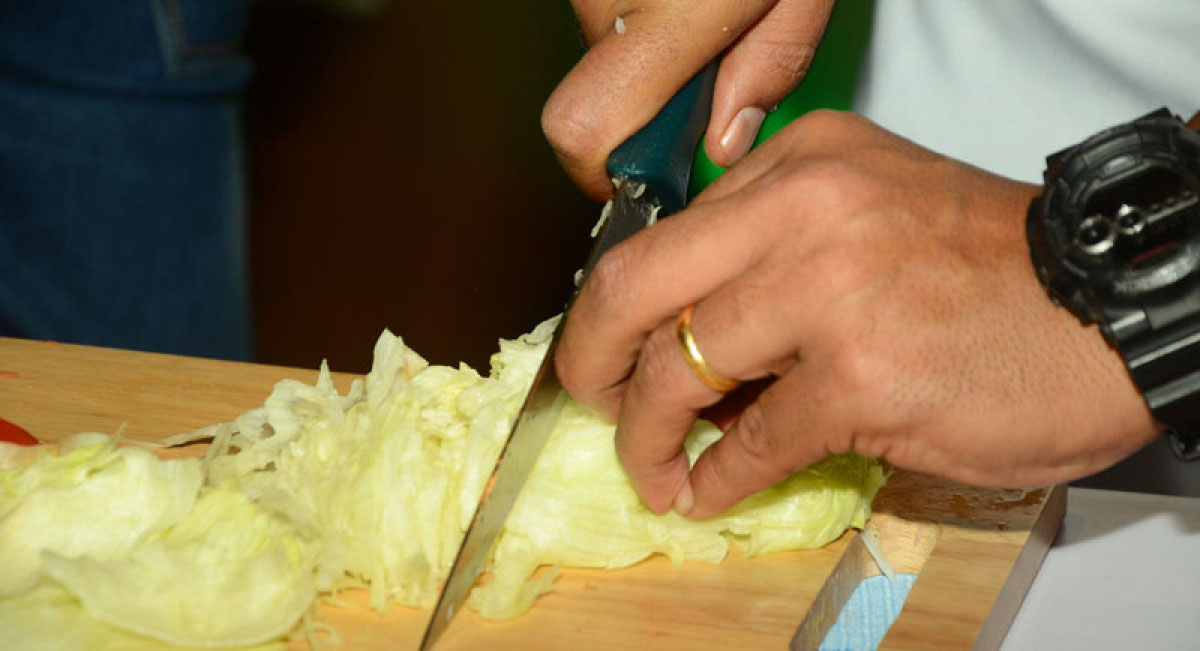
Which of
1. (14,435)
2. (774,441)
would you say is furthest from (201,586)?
(774,441)

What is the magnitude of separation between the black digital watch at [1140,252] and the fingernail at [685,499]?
545 mm

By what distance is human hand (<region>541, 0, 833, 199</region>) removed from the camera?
69.4 inches

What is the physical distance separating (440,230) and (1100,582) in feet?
14.9

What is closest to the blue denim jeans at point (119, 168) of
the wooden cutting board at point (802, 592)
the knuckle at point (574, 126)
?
the wooden cutting board at point (802, 592)

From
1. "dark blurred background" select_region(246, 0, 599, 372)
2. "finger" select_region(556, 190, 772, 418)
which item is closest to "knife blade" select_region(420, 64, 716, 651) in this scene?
"finger" select_region(556, 190, 772, 418)

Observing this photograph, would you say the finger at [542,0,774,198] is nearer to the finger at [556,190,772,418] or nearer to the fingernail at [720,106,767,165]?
the fingernail at [720,106,767,165]

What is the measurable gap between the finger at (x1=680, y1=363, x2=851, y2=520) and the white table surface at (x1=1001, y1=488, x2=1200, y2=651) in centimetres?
46

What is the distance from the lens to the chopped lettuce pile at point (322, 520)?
157 cm

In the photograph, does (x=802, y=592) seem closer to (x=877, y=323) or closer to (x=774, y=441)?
(x=774, y=441)

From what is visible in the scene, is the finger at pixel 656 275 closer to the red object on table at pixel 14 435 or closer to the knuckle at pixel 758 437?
the knuckle at pixel 758 437

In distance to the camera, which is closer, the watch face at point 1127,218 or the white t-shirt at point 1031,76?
the watch face at point 1127,218

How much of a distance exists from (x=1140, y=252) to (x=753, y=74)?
0.79 meters

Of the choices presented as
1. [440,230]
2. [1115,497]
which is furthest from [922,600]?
[440,230]

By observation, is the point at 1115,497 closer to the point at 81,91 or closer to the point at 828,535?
the point at 828,535
